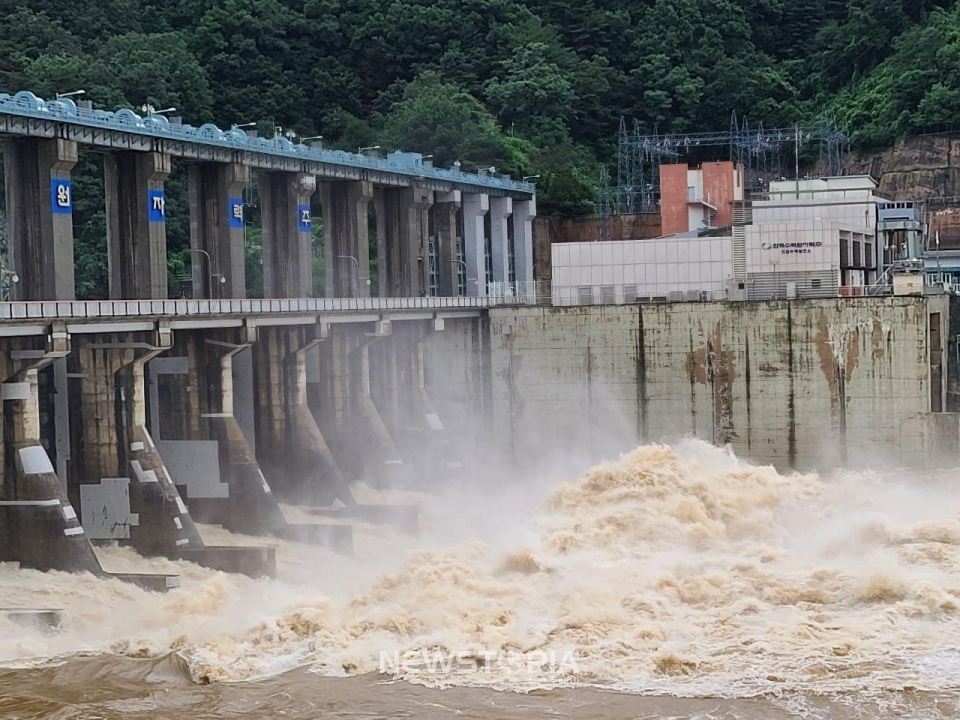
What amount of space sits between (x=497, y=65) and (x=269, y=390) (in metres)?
56.0

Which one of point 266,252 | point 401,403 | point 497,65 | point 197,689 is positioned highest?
point 497,65

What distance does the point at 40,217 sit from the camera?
4497 centimetres

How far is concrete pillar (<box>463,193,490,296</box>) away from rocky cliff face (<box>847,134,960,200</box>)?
3122cm

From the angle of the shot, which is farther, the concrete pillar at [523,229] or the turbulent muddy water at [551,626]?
the concrete pillar at [523,229]

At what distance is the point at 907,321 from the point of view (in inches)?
2138

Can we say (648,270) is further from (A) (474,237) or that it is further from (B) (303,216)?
(B) (303,216)

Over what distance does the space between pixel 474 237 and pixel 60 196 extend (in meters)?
29.0

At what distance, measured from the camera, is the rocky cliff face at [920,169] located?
88.1 m

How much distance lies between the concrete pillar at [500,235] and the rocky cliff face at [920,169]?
92.6 ft

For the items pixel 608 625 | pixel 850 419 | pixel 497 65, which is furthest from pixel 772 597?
pixel 497 65

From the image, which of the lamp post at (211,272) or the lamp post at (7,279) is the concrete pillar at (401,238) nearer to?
the lamp post at (211,272)

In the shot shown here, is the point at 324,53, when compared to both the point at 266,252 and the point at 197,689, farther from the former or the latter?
the point at 197,689

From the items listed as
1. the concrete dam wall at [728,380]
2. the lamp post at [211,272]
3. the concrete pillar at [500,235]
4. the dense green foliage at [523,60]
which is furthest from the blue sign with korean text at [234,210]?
the dense green foliage at [523,60]

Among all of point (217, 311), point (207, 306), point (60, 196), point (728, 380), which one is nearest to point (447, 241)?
point (728, 380)
